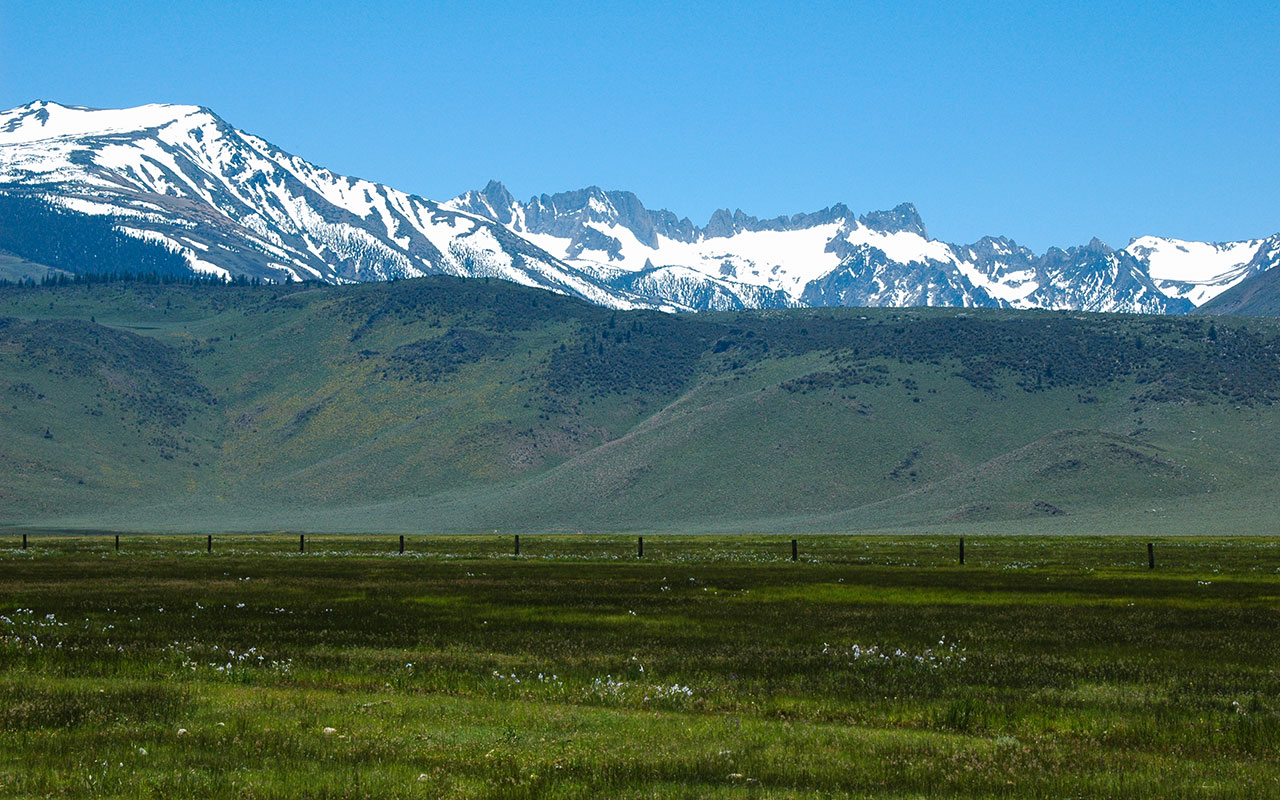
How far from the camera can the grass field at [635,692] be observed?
1708 cm

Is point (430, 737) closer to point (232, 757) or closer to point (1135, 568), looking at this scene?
point (232, 757)

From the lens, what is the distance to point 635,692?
2402 cm

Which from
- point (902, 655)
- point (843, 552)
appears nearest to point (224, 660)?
point (902, 655)

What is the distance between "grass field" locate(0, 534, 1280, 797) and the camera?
56.0ft

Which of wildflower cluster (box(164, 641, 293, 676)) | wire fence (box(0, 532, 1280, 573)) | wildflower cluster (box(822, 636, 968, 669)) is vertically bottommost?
wire fence (box(0, 532, 1280, 573))

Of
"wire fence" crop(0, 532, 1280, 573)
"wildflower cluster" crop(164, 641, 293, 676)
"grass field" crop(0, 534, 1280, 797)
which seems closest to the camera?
"grass field" crop(0, 534, 1280, 797)

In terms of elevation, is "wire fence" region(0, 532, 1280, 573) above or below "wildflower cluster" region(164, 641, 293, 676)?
below

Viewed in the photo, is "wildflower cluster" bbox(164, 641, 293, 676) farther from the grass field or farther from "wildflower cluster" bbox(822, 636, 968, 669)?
"wildflower cluster" bbox(822, 636, 968, 669)

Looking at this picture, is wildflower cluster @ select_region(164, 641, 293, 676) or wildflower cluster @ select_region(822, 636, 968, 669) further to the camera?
wildflower cluster @ select_region(822, 636, 968, 669)

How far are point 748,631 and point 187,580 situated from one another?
33.7m

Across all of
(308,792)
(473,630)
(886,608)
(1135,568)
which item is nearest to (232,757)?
(308,792)

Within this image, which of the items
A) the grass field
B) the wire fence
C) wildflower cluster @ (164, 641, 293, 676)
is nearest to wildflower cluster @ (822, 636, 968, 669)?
the grass field

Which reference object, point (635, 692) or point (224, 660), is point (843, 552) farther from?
point (635, 692)

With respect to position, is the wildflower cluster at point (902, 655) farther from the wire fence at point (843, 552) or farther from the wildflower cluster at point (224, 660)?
the wire fence at point (843, 552)
